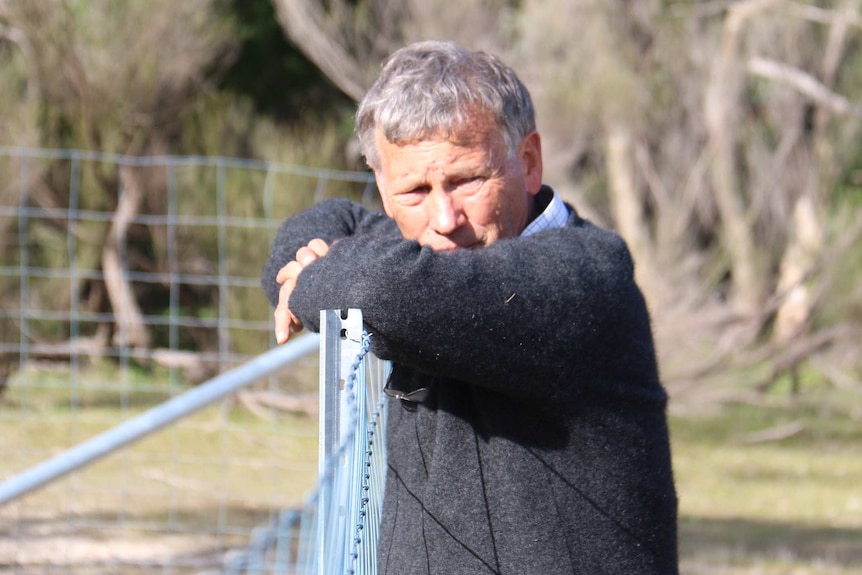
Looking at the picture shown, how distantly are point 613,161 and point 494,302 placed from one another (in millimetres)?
6527

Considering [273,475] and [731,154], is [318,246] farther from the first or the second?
[731,154]

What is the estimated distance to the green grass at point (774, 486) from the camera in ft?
17.8

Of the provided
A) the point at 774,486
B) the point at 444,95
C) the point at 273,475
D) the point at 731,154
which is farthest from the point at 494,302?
the point at 731,154

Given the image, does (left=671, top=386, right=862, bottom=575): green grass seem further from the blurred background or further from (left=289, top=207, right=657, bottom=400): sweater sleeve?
(left=289, top=207, right=657, bottom=400): sweater sleeve

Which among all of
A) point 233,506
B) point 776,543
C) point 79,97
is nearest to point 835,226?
point 776,543

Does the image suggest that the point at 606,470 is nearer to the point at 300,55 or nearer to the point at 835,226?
the point at 835,226

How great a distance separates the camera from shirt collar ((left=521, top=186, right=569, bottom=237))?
177cm

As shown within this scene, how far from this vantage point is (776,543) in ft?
18.6

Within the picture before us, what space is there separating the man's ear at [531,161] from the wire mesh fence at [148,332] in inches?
165

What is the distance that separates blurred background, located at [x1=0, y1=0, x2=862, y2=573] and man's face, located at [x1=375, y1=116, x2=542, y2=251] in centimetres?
519

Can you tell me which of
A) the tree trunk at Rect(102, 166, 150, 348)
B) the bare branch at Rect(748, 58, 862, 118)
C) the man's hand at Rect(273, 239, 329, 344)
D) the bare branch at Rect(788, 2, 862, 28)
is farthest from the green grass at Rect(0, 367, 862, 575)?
the man's hand at Rect(273, 239, 329, 344)

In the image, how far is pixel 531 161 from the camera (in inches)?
71.8

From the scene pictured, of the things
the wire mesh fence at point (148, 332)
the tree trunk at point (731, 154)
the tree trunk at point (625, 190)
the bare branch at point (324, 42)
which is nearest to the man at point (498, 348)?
the wire mesh fence at point (148, 332)

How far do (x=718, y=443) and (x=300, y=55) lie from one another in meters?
5.83
